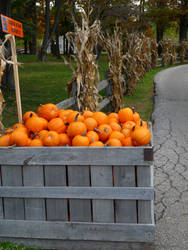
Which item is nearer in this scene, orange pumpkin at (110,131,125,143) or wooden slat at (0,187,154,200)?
wooden slat at (0,187,154,200)

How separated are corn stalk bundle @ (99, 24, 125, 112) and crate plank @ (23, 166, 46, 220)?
565 cm

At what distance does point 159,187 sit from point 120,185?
5.36 ft

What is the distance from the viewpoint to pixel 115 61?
27.3 feet

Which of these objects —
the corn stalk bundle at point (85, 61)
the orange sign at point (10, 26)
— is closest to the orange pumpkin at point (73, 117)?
the orange sign at point (10, 26)

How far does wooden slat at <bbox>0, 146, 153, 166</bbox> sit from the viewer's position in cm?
263

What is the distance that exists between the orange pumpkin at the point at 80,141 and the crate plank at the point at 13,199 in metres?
0.50

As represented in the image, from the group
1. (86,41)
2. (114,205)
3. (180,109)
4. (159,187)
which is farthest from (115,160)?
(180,109)

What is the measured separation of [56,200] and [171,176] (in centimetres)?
216

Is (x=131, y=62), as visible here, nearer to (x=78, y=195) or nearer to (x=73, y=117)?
(x=73, y=117)

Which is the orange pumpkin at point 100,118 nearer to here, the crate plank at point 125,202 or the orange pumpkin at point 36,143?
the orange pumpkin at point 36,143

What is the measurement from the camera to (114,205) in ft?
9.02

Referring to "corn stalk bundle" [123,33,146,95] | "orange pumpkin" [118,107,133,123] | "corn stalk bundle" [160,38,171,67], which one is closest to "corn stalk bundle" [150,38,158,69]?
"corn stalk bundle" [160,38,171,67]

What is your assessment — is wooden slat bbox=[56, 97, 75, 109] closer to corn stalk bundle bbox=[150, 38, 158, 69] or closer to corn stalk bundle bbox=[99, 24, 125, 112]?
corn stalk bundle bbox=[99, 24, 125, 112]

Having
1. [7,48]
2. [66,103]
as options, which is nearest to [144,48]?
[7,48]
